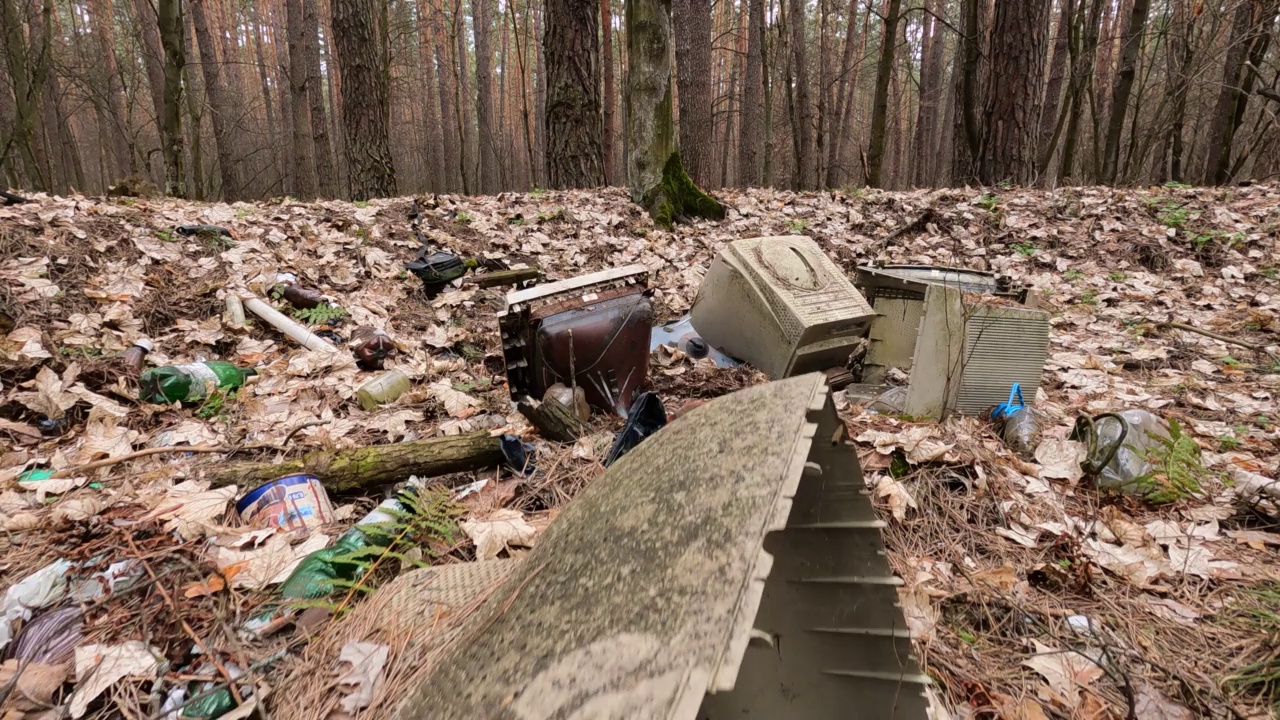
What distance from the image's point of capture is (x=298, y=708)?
1.40 metres

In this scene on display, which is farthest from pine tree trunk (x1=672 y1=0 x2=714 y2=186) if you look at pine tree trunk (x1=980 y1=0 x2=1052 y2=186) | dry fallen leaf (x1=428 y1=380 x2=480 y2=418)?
dry fallen leaf (x1=428 y1=380 x2=480 y2=418)

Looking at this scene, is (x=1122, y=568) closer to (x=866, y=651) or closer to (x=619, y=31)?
(x=866, y=651)

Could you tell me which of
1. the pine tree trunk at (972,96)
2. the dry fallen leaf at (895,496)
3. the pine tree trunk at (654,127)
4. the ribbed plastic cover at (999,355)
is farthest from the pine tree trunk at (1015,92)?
the dry fallen leaf at (895,496)

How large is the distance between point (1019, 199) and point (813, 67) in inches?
812

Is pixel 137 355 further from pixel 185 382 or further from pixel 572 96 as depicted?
pixel 572 96

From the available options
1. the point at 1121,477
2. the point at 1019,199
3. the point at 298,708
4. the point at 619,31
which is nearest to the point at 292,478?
the point at 298,708

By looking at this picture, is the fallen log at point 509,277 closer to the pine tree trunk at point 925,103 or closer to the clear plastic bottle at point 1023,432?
the clear plastic bottle at point 1023,432

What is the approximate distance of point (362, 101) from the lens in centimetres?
790

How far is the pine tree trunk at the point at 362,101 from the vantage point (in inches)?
303

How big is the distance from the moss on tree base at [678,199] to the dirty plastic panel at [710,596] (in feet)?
18.4

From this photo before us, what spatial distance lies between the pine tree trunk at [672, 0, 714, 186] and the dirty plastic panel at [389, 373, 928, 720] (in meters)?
8.36

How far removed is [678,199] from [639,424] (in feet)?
15.3

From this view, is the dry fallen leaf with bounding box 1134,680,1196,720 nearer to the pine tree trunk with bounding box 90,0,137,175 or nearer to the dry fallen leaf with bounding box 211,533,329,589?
the dry fallen leaf with bounding box 211,533,329,589

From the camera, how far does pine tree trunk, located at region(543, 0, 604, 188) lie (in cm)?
752
